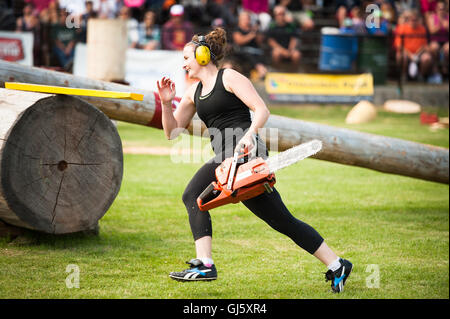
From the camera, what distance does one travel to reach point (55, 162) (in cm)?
514

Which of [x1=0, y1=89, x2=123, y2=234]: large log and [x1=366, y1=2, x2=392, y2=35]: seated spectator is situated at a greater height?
[x1=366, y1=2, x2=392, y2=35]: seated spectator

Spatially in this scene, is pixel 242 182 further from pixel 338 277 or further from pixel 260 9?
pixel 260 9

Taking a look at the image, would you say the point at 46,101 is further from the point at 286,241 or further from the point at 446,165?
the point at 446,165

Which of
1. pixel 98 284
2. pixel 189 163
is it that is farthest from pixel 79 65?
pixel 98 284

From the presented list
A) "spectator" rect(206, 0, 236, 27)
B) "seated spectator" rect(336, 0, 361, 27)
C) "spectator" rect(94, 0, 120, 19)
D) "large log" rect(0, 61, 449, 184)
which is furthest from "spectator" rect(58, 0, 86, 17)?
"large log" rect(0, 61, 449, 184)

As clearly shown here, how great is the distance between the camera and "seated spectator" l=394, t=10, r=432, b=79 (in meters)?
17.5

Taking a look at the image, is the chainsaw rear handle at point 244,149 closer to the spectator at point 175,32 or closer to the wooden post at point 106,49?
the wooden post at point 106,49

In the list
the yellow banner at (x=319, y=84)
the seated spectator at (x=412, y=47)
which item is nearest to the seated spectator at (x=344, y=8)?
the seated spectator at (x=412, y=47)

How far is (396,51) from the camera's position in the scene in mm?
17734

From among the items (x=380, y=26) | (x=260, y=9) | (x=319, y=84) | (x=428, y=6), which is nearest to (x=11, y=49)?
(x=260, y=9)

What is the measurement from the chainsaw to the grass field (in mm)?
700

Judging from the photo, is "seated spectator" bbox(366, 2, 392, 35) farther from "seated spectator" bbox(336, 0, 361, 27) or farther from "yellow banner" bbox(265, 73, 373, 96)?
"yellow banner" bbox(265, 73, 373, 96)

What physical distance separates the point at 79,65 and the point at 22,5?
11.8 ft

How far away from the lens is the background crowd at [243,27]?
1662 centimetres
